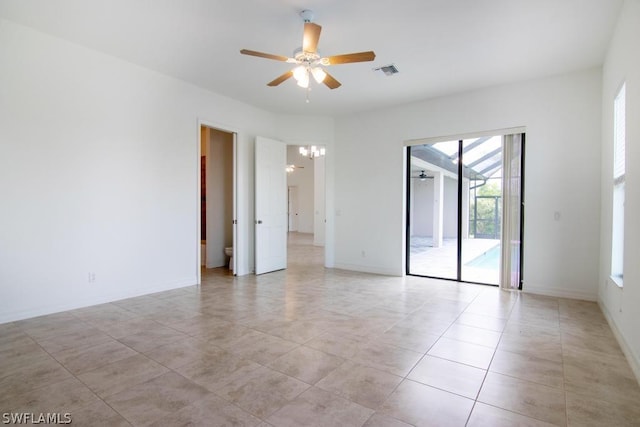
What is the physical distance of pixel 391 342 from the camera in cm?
293

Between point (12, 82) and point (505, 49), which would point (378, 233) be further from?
point (12, 82)

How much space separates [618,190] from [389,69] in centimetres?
293

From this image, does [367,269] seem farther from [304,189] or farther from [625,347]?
[304,189]

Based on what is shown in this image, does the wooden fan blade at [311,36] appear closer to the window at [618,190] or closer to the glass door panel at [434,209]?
the window at [618,190]

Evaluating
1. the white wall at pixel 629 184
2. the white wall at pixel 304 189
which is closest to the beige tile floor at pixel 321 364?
the white wall at pixel 629 184

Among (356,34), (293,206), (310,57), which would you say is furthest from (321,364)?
(293,206)

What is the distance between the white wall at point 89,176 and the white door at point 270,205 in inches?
44.2

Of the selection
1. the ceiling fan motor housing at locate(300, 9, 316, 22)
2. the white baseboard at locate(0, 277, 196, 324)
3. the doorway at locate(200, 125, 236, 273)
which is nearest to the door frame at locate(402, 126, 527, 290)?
the ceiling fan motor housing at locate(300, 9, 316, 22)

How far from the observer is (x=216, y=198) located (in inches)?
259

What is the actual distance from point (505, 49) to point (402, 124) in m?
2.19

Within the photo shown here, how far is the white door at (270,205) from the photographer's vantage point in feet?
19.2

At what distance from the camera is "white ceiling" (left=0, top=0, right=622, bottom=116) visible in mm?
2963

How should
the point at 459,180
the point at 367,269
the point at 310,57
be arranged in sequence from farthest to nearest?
the point at 367,269 → the point at 459,180 → the point at 310,57

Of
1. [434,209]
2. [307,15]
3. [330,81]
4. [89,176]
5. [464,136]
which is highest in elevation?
[307,15]
